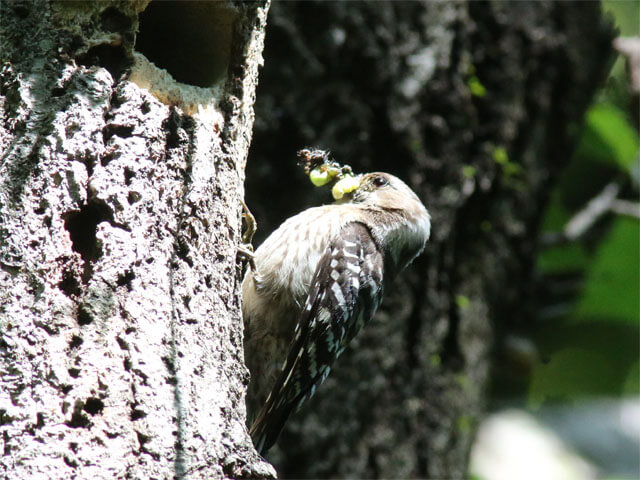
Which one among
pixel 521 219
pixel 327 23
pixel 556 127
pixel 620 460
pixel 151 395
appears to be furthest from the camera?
pixel 620 460

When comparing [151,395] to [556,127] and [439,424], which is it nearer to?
[439,424]

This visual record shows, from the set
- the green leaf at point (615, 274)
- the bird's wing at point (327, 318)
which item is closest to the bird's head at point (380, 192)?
the bird's wing at point (327, 318)

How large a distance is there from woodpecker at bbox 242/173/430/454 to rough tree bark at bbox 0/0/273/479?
0.97 m

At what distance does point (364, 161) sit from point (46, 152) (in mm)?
2887

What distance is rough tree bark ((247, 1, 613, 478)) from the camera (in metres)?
4.96

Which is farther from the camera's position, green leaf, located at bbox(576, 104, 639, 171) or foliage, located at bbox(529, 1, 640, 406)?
foliage, located at bbox(529, 1, 640, 406)

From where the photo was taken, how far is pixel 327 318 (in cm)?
388

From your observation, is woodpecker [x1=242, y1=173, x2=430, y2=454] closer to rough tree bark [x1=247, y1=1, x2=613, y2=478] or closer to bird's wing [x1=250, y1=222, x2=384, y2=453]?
bird's wing [x1=250, y1=222, x2=384, y2=453]

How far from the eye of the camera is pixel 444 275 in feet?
17.9

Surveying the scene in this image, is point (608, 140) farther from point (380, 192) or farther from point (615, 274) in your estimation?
point (380, 192)

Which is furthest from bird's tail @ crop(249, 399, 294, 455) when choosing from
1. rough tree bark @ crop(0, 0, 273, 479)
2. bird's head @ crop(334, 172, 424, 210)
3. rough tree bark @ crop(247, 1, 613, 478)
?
bird's head @ crop(334, 172, 424, 210)

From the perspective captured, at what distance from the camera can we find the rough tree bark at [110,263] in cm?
221

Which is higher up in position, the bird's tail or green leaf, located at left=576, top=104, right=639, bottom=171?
green leaf, located at left=576, top=104, right=639, bottom=171

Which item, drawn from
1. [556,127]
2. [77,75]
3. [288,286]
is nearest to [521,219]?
[556,127]
